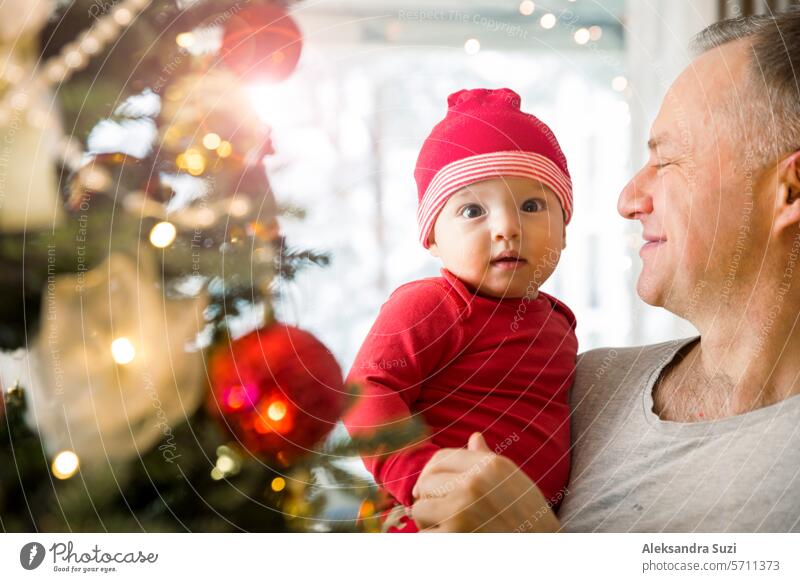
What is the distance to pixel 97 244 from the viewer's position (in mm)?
686

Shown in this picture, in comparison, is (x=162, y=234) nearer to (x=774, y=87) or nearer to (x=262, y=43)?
(x=262, y=43)

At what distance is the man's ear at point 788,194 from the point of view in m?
0.72

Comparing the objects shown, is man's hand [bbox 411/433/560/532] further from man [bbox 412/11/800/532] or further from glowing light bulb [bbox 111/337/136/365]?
glowing light bulb [bbox 111/337/136/365]

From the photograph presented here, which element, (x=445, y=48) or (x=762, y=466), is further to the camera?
(x=445, y=48)

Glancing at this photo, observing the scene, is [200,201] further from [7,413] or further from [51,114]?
[7,413]

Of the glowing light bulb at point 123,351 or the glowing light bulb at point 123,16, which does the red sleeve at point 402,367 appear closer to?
the glowing light bulb at point 123,351

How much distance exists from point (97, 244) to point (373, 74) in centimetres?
31

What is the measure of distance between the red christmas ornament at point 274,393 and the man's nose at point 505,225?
197mm

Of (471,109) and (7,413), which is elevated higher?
(471,109)

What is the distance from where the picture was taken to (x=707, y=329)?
0.77 m

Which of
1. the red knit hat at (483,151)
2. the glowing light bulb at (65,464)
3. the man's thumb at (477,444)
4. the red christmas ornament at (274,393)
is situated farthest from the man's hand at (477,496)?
the glowing light bulb at (65,464)

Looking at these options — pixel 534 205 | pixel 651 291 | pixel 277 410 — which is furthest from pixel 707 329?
pixel 277 410
